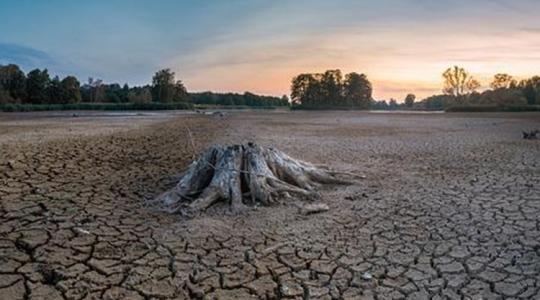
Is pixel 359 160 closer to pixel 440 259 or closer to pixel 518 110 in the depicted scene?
pixel 440 259

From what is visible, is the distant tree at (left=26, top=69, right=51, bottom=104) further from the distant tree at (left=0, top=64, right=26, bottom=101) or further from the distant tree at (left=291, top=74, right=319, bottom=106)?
the distant tree at (left=291, top=74, right=319, bottom=106)

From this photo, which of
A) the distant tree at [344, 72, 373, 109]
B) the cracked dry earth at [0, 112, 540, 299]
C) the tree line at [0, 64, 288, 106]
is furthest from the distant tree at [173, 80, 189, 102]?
the cracked dry earth at [0, 112, 540, 299]

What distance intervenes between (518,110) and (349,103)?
5381 centimetres

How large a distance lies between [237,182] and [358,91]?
370ft

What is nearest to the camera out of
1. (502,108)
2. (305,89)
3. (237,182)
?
(237,182)

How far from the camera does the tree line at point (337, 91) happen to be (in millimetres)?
114938

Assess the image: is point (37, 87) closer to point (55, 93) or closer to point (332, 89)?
point (55, 93)

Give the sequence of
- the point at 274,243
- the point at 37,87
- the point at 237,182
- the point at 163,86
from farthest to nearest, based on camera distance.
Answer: the point at 163,86 → the point at 37,87 → the point at 237,182 → the point at 274,243

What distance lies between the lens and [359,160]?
11.1 meters

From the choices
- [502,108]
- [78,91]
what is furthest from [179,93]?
[502,108]

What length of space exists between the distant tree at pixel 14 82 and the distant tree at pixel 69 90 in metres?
7.59

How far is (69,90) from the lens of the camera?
85750mm

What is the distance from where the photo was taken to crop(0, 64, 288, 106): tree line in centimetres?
8444

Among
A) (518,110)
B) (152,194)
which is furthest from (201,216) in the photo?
(518,110)
